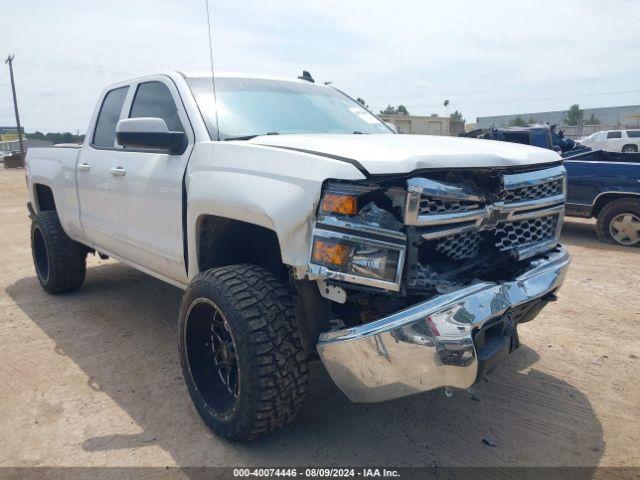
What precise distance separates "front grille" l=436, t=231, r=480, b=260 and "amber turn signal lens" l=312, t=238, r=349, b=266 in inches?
21.4

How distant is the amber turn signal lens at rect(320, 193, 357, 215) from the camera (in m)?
2.27

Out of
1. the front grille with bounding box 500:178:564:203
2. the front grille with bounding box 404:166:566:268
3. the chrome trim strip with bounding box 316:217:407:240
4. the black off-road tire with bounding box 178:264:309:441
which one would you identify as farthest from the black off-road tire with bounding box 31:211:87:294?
the front grille with bounding box 500:178:564:203

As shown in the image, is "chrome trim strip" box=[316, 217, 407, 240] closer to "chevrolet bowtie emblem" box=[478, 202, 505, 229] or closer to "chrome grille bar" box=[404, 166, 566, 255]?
"chrome grille bar" box=[404, 166, 566, 255]

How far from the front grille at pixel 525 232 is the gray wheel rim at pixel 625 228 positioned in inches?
203

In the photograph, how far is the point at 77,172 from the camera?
4605mm

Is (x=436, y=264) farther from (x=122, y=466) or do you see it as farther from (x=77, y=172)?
(x=77, y=172)

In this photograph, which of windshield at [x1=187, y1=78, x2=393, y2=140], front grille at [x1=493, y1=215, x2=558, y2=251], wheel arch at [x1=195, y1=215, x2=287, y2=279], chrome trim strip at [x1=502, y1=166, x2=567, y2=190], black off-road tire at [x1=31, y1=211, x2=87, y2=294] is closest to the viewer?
chrome trim strip at [x1=502, y1=166, x2=567, y2=190]

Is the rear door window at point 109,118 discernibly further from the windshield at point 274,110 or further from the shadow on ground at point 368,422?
the shadow on ground at point 368,422

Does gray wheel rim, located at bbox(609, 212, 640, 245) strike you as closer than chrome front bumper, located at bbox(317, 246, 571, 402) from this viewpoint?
No

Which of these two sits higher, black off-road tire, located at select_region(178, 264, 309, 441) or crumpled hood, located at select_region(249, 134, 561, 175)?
crumpled hood, located at select_region(249, 134, 561, 175)

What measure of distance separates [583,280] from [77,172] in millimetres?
5019

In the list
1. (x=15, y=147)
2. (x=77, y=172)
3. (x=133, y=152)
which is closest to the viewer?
(x=133, y=152)

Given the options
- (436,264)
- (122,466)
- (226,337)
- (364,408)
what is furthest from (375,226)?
(122,466)

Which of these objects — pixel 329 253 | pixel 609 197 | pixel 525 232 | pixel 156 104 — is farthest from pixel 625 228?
pixel 329 253
